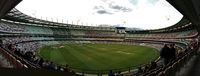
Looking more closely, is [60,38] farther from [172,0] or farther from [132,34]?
[172,0]

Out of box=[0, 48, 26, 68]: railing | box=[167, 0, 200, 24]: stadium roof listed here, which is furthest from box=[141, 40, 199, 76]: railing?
box=[167, 0, 200, 24]: stadium roof

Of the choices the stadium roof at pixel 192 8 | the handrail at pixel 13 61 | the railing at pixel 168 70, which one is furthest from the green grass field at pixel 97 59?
the railing at pixel 168 70

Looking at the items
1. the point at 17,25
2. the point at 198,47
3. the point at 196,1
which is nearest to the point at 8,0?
the point at 196,1

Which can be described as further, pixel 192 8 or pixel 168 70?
pixel 192 8

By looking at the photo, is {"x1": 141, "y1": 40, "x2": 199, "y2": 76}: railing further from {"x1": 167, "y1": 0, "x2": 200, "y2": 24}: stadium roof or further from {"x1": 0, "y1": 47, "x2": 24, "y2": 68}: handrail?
{"x1": 167, "y1": 0, "x2": 200, "y2": 24}: stadium roof

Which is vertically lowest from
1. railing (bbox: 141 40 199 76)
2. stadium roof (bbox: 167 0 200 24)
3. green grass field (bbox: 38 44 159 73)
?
green grass field (bbox: 38 44 159 73)

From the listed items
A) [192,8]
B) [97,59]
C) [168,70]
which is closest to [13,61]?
[168,70]

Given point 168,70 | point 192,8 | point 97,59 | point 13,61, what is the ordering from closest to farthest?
point 168,70 → point 13,61 → point 192,8 → point 97,59

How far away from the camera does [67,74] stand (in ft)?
12.8

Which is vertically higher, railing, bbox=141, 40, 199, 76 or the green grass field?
railing, bbox=141, 40, 199, 76

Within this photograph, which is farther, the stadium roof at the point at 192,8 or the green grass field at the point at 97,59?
the green grass field at the point at 97,59

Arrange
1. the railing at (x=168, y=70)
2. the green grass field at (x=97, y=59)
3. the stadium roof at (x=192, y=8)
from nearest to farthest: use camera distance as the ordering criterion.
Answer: the railing at (x=168, y=70) < the stadium roof at (x=192, y=8) < the green grass field at (x=97, y=59)

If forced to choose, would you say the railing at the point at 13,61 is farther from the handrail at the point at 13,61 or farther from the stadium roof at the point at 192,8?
the stadium roof at the point at 192,8

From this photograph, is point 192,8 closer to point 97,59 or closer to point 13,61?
point 13,61
